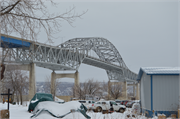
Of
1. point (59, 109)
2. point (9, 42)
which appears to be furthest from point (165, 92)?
point (9, 42)

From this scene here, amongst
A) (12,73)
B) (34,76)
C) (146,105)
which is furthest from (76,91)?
(146,105)

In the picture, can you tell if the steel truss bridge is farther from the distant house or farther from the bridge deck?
the distant house

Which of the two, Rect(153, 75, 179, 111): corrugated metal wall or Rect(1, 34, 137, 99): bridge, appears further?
Rect(1, 34, 137, 99): bridge

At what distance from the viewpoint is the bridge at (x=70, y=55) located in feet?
122

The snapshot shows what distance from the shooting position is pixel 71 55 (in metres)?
59.8

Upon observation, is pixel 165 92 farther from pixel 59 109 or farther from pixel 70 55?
pixel 70 55

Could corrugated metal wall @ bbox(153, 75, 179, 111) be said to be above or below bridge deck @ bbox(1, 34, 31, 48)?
below

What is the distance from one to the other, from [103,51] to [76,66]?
38464mm

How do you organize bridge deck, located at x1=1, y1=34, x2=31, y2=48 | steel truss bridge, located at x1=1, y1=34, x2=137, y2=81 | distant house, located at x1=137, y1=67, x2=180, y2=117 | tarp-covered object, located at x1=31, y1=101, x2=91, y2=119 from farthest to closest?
steel truss bridge, located at x1=1, y1=34, x2=137, y2=81 < distant house, located at x1=137, y1=67, x2=180, y2=117 < tarp-covered object, located at x1=31, y1=101, x2=91, y2=119 < bridge deck, located at x1=1, y1=34, x2=31, y2=48

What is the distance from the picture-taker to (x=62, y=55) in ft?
178

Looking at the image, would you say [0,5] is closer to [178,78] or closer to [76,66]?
[178,78]

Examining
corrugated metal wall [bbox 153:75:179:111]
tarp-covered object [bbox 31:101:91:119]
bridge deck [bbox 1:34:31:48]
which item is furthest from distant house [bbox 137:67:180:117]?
bridge deck [bbox 1:34:31:48]

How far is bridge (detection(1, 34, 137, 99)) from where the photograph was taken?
3710 centimetres

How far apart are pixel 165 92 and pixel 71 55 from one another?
44.1 meters
